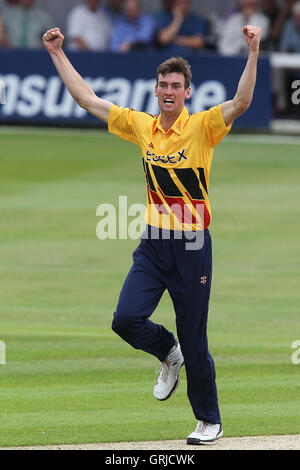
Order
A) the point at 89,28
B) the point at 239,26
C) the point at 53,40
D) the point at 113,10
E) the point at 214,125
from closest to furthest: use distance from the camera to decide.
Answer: the point at 214,125
the point at 53,40
the point at 239,26
the point at 89,28
the point at 113,10

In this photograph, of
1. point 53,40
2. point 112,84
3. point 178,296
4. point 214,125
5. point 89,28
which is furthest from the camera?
point 89,28

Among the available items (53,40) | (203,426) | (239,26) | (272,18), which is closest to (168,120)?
(53,40)

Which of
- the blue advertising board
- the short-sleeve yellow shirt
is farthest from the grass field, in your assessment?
the short-sleeve yellow shirt

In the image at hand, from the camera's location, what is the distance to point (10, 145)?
2178 centimetres

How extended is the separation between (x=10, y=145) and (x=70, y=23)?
4019 millimetres

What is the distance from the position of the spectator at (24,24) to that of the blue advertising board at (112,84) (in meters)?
2.04

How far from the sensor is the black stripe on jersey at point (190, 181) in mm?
7422

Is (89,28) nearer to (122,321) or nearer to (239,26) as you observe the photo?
(239,26)

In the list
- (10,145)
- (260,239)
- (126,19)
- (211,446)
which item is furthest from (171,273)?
(126,19)

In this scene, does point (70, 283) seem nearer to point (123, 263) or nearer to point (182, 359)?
point (123, 263)

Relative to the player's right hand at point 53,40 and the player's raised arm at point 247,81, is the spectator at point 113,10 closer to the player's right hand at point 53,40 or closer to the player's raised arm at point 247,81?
the player's right hand at point 53,40

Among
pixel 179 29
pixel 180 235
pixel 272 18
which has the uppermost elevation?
pixel 272 18

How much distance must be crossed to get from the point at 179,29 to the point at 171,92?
16289mm

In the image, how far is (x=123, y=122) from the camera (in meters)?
7.88
